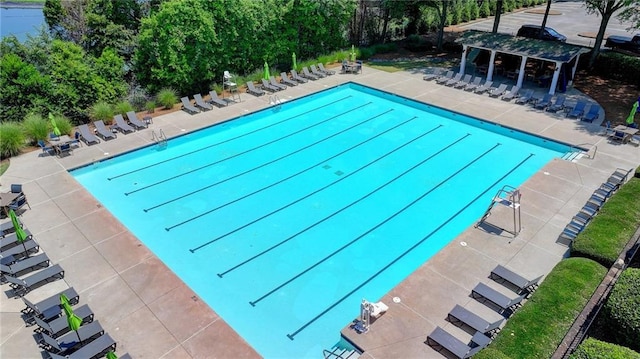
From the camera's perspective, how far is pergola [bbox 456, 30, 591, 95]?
19781 mm

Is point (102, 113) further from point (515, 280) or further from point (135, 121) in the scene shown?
point (515, 280)

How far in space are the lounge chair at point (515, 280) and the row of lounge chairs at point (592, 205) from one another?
2273 millimetres

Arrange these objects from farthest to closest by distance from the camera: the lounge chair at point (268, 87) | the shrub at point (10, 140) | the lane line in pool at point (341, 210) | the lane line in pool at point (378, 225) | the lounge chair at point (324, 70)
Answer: the lounge chair at point (324, 70), the lounge chair at point (268, 87), the shrub at point (10, 140), the lane line in pool at point (341, 210), the lane line in pool at point (378, 225)

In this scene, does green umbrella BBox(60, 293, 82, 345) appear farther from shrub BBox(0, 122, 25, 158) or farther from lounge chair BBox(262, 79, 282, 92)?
lounge chair BBox(262, 79, 282, 92)

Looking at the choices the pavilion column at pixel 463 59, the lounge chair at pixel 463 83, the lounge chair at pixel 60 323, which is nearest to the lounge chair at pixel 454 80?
the lounge chair at pixel 463 83

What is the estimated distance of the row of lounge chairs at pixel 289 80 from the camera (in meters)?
20.8

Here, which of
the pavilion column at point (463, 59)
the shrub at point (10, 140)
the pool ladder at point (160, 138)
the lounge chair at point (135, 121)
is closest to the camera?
the shrub at point (10, 140)

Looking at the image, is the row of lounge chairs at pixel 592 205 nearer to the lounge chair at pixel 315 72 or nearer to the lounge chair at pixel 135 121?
the lounge chair at pixel 315 72

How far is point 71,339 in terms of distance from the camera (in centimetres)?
791

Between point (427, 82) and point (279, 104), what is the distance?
827 cm

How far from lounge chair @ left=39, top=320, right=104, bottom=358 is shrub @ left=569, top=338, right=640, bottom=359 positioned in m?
8.47

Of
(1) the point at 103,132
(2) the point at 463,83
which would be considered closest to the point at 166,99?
(1) the point at 103,132

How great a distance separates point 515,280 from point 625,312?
6.80 ft

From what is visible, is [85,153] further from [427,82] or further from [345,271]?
[427,82]
